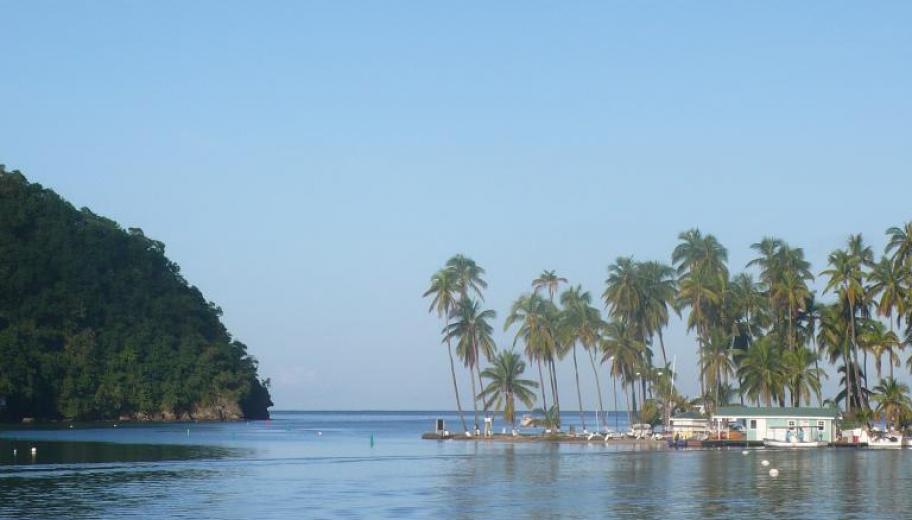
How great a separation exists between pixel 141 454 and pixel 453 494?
163 feet

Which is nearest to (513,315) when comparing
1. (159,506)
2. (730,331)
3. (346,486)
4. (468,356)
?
(468,356)

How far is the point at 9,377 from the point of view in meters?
185

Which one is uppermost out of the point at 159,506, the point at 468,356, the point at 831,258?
the point at 831,258

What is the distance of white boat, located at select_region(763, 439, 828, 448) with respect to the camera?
117 metres

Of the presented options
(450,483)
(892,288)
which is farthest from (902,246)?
(450,483)

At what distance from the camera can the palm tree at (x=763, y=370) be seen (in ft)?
405

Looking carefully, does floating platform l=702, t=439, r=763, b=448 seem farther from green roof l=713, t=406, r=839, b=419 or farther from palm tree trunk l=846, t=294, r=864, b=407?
palm tree trunk l=846, t=294, r=864, b=407

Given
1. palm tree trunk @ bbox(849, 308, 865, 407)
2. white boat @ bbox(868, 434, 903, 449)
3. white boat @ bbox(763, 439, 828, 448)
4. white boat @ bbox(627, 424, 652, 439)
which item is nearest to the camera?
white boat @ bbox(868, 434, 903, 449)

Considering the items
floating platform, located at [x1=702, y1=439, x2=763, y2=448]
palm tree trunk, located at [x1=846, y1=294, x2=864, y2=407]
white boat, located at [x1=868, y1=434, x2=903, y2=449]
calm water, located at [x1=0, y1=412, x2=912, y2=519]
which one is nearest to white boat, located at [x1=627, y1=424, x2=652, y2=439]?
floating platform, located at [x1=702, y1=439, x2=763, y2=448]

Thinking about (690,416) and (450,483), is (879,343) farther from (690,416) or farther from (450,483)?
(450,483)

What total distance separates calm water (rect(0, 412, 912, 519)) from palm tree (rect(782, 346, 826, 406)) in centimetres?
1481

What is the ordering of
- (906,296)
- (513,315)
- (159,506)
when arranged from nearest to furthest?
(159,506) → (906,296) → (513,315)

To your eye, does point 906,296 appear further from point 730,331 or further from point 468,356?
point 468,356

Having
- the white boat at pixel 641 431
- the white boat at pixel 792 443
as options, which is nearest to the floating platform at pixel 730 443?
the white boat at pixel 792 443
